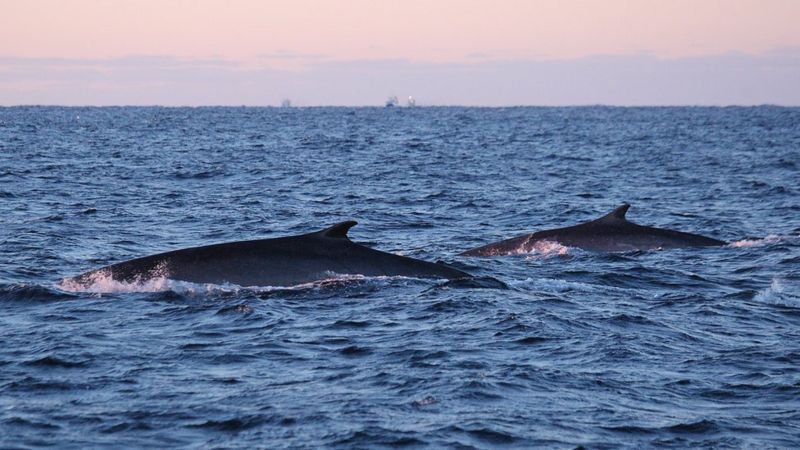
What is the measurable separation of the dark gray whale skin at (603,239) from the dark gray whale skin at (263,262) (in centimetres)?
547

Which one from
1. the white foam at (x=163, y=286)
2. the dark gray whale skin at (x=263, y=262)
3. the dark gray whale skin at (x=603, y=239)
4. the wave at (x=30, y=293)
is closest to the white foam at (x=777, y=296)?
the dark gray whale skin at (x=603, y=239)

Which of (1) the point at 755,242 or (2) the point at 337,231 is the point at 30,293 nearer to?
(2) the point at 337,231

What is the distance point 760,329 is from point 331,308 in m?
5.28

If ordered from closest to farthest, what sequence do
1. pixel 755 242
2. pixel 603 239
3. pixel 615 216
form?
1. pixel 603 239
2. pixel 615 216
3. pixel 755 242

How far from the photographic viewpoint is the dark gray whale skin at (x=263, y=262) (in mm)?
15680

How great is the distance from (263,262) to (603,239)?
782 cm

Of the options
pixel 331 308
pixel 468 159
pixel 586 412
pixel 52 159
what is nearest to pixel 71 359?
pixel 331 308

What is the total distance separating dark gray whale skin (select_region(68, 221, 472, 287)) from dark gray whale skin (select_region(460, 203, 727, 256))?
547 centimetres

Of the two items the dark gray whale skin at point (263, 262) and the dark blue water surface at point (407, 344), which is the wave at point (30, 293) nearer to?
the dark blue water surface at point (407, 344)

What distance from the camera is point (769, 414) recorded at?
1086 centimetres

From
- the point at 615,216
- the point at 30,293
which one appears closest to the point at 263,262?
the point at 30,293

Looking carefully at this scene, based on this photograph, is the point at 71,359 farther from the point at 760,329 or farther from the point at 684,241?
the point at 684,241

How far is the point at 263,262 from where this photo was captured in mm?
15797

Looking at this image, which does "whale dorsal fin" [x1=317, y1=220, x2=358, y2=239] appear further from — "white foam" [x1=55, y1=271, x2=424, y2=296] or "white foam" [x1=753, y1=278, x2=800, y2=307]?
"white foam" [x1=753, y1=278, x2=800, y2=307]
